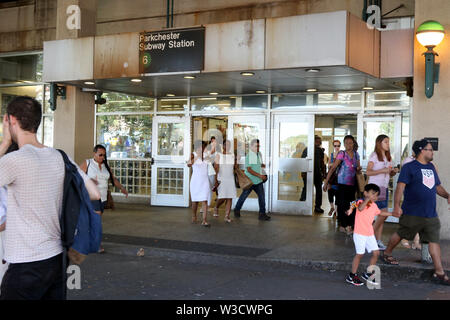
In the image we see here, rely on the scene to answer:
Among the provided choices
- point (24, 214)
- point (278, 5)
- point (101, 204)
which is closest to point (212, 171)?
point (278, 5)

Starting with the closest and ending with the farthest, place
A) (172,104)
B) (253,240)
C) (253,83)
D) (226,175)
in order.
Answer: (253,240)
(253,83)
(226,175)
(172,104)

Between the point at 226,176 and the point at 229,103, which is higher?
the point at 229,103

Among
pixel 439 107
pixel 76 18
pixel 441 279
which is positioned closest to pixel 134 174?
pixel 76 18

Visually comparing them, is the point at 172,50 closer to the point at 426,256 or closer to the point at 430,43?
the point at 430,43

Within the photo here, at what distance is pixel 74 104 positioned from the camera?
12.4 m

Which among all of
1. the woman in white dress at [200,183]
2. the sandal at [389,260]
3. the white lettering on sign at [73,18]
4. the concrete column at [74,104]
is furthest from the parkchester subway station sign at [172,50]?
the sandal at [389,260]

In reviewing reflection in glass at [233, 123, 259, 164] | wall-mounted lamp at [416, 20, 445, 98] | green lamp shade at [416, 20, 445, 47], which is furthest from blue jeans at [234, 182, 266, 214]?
green lamp shade at [416, 20, 445, 47]

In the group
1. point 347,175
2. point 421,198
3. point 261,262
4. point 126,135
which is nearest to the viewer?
point 421,198

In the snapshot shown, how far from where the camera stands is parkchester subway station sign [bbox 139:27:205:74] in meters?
9.77

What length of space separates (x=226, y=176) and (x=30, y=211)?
842cm

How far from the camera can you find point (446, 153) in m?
9.22

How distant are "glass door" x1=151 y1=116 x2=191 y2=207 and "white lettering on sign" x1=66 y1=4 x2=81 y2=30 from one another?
10.4 ft

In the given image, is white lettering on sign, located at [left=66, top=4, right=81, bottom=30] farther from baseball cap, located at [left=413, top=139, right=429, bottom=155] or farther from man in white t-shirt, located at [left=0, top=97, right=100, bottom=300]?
man in white t-shirt, located at [left=0, top=97, right=100, bottom=300]

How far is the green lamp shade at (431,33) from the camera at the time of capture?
891 cm
